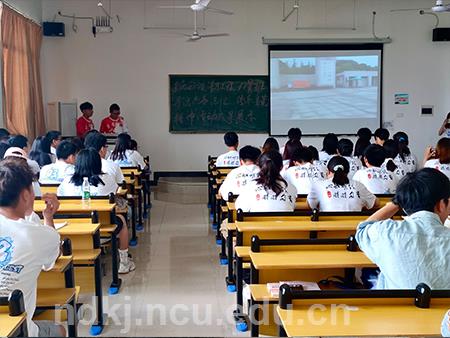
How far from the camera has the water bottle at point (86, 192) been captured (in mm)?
4458

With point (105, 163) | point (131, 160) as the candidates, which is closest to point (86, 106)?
point (131, 160)

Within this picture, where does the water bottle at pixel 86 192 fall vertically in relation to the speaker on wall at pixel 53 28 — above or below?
below

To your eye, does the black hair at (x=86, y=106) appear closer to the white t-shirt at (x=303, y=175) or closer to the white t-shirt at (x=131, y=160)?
the white t-shirt at (x=131, y=160)

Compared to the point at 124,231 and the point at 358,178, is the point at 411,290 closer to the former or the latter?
the point at 358,178

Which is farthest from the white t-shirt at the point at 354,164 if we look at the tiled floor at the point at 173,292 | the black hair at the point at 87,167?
the black hair at the point at 87,167

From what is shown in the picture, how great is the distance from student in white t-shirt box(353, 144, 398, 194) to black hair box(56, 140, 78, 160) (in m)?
2.81

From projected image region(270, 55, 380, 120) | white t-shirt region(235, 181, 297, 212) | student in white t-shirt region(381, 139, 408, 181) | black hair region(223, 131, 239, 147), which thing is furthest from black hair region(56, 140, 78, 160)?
projected image region(270, 55, 380, 120)

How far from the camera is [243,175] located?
16.7ft

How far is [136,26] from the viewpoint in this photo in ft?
33.3

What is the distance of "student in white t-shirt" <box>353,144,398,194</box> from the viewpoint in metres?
4.96

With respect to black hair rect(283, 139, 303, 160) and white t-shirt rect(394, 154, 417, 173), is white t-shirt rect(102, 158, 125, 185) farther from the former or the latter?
white t-shirt rect(394, 154, 417, 173)

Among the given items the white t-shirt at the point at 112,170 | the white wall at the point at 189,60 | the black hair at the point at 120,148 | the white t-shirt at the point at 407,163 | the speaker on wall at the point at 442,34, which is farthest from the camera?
the speaker on wall at the point at 442,34

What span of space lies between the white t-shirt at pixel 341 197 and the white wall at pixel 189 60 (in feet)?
21.0

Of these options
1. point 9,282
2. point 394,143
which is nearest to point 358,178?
point 394,143
